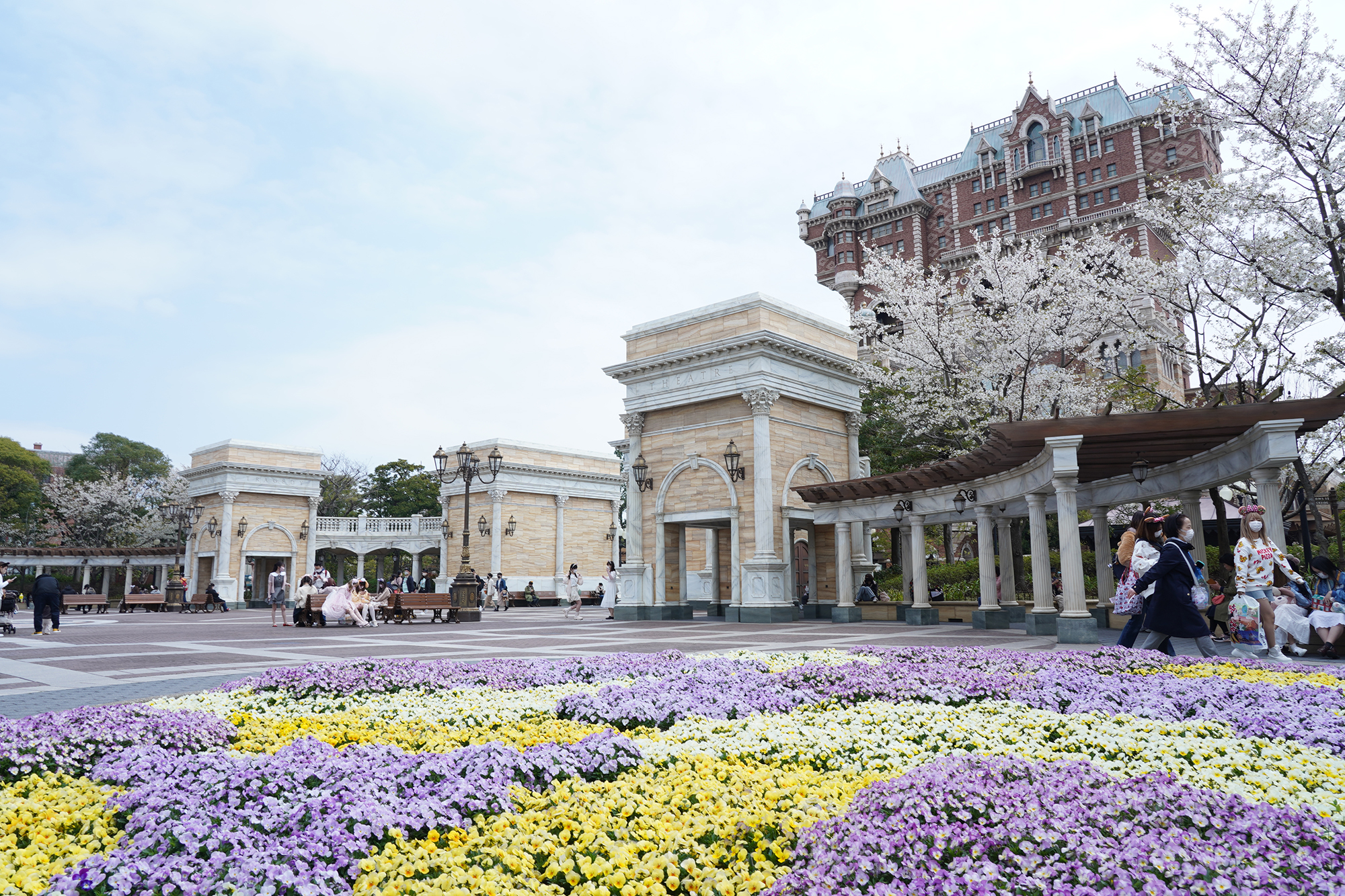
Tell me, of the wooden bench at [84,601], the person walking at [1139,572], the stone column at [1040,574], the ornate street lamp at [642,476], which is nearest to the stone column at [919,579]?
the stone column at [1040,574]

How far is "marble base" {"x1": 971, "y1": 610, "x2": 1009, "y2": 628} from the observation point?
20156 millimetres

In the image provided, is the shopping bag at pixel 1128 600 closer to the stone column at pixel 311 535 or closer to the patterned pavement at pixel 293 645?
the patterned pavement at pixel 293 645

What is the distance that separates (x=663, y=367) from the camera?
2811 centimetres

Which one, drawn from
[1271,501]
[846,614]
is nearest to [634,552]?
[846,614]

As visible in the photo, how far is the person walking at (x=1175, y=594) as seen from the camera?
9070mm

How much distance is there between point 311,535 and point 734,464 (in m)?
34.2

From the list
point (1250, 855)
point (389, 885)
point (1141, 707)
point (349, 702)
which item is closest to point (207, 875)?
point (389, 885)

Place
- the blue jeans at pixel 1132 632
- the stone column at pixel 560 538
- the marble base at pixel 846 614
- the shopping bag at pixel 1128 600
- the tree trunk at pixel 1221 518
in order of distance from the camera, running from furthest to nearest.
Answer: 1. the stone column at pixel 560 538
2. the marble base at pixel 846 614
3. the tree trunk at pixel 1221 518
4. the blue jeans at pixel 1132 632
5. the shopping bag at pixel 1128 600

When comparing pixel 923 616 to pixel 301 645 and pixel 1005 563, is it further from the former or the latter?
pixel 301 645

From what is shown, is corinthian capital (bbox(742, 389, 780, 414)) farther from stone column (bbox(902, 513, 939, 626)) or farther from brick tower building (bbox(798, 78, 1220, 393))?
brick tower building (bbox(798, 78, 1220, 393))

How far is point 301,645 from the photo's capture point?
16.4 metres

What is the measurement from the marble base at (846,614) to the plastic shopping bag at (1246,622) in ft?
41.9

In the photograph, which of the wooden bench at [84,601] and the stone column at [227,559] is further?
the stone column at [227,559]

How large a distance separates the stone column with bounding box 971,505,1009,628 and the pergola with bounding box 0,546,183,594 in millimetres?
52028
